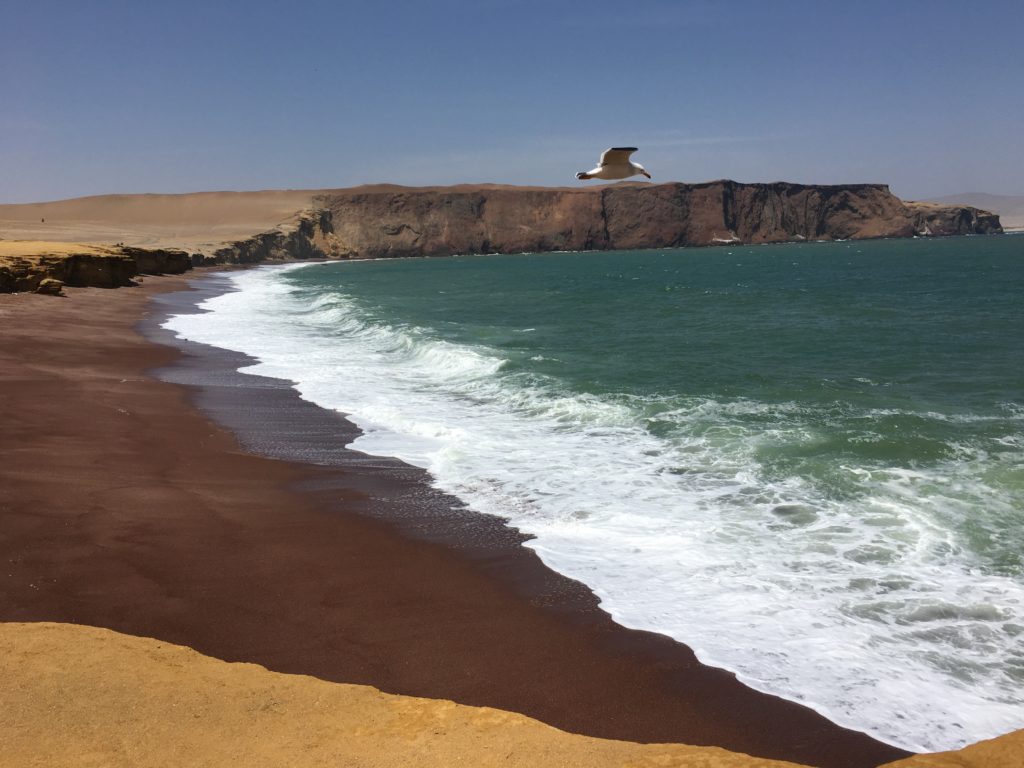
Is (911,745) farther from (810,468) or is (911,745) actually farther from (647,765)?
(810,468)

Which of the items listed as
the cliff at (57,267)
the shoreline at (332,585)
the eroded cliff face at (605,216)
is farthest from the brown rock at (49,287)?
the eroded cliff face at (605,216)

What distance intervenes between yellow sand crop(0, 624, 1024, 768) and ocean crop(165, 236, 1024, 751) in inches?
66.4

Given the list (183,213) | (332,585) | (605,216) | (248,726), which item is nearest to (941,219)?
(605,216)

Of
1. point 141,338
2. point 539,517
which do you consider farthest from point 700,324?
point 539,517

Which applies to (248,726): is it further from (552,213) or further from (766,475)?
(552,213)

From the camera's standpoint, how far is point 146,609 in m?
6.48

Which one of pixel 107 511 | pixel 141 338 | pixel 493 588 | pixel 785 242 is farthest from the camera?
pixel 785 242

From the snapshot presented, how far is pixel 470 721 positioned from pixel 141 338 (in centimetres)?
2263

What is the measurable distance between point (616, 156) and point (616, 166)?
167mm

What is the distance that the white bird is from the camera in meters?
10.9

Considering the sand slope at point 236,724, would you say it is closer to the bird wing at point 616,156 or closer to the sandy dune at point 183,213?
the bird wing at point 616,156

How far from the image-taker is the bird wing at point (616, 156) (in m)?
11.0

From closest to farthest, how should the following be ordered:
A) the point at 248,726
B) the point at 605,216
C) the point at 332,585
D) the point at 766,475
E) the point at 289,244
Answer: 1. the point at 248,726
2. the point at 332,585
3. the point at 766,475
4. the point at 289,244
5. the point at 605,216

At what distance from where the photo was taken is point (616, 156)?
1128 cm
